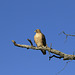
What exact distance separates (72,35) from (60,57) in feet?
3.85

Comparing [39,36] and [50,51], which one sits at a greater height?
[39,36]

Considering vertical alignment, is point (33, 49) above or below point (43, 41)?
below

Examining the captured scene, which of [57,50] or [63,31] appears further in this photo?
[57,50]

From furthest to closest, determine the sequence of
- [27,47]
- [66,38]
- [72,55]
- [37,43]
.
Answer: [37,43] < [27,47] < [72,55] < [66,38]

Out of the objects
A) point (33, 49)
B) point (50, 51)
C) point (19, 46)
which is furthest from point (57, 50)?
point (19, 46)

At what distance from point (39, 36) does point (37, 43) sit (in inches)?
15.1

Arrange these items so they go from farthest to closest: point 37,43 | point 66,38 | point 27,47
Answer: point 37,43
point 27,47
point 66,38

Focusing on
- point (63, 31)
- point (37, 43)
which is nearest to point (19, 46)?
point (63, 31)

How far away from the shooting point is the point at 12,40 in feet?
22.9

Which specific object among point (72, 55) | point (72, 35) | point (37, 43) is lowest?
point (72, 55)

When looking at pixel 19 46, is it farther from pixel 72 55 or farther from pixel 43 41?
pixel 43 41

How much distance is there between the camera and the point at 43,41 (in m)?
10.8

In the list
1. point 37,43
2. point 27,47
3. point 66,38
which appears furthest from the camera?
point 37,43

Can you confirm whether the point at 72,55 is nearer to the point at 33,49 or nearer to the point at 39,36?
the point at 33,49
